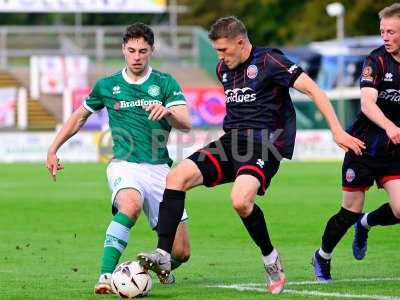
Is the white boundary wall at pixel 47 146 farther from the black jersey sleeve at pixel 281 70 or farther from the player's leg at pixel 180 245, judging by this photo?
the black jersey sleeve at pixel 281 70

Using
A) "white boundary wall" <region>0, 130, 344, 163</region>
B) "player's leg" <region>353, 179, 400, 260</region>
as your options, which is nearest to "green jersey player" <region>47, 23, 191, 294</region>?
"player's leg" <region>353, 179, 400, 260</region>

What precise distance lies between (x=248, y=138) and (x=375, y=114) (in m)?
1.04

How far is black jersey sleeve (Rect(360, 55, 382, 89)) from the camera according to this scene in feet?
31.1

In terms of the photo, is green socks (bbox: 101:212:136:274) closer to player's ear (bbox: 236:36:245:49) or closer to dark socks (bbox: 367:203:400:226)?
player's ear (bbox: 236:36:245:49)

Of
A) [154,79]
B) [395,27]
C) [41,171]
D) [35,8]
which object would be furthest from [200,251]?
[35,8]

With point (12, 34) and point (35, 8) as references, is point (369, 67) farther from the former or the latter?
point (12, 34)

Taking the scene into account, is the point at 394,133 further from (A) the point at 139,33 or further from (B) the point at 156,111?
(A) the point at 139,33

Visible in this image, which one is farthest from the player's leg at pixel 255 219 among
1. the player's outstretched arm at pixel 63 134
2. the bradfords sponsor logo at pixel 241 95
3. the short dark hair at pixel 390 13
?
the short dark hair at pixel 390 13

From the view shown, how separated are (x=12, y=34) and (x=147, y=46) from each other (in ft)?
143

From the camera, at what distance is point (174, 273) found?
1065 centimetres

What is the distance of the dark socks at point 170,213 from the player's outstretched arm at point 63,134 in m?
1.24

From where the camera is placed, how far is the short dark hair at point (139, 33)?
9391 mm

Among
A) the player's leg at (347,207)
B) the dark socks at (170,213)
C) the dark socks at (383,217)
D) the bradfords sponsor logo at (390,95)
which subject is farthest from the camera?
the dark socks at (383,217)

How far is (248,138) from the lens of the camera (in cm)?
912
